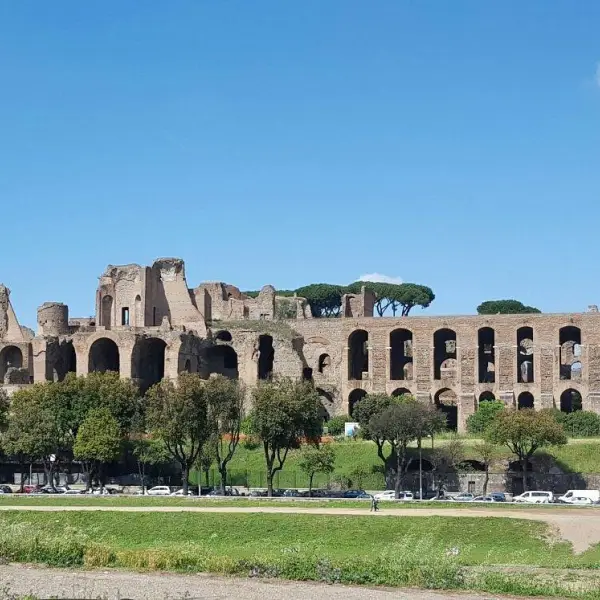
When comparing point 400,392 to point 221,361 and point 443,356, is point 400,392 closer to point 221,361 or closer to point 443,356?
point 443,356

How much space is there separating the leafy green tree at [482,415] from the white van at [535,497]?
1551 cm

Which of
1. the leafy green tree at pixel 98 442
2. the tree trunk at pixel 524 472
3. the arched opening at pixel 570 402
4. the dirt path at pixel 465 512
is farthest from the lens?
the arched opening at pixel 570 402

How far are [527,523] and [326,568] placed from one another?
1149 centimetres

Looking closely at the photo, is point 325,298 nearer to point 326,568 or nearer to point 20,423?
point 20,423

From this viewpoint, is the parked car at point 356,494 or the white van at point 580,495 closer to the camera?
the white van at point 580,495

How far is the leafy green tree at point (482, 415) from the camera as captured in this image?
6669cm

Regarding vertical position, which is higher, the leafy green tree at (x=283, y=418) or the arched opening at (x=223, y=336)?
the arched opening at (x=223, y=336)

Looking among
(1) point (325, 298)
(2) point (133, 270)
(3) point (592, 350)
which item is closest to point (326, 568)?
(3) point (592, 350)

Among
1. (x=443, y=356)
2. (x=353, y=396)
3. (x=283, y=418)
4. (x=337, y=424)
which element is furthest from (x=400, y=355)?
(x=283, y=418)

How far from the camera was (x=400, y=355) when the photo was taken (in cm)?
7962

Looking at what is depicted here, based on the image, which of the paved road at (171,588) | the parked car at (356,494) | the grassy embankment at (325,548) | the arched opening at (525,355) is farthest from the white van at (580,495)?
the arched opening at (525,355)

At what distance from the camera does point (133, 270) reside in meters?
79.6

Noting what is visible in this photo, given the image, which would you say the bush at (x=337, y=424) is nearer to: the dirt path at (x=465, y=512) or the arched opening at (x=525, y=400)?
the arched opening at (x=525, y=400)

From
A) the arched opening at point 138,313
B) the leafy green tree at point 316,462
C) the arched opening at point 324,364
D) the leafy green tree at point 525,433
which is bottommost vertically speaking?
the leafy green tree at point 316,462
